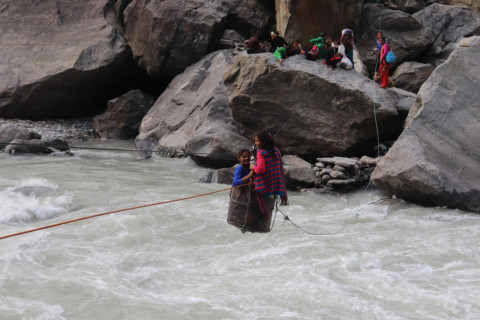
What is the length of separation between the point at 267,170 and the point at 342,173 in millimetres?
4704

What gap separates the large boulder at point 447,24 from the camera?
17094 millimetres

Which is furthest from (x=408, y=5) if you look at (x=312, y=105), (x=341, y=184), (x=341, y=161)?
(x=341, y=184)

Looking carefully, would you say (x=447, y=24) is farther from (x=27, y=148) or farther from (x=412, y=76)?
(x=27, y=148)

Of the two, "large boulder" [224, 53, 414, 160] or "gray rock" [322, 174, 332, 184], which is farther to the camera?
"large boulder" [224, 53, 414, 160]

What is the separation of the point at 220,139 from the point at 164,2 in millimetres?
6983

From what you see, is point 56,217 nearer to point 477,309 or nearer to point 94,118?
point 477,309

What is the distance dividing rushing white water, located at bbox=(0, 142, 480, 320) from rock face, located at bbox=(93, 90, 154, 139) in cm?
713

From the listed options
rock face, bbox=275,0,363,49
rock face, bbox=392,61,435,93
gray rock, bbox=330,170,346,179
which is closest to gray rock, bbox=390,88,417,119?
gray rock, bbox=330,170,346,179

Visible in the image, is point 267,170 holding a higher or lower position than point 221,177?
higher

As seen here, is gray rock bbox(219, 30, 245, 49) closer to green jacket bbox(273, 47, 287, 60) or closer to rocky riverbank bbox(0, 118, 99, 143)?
rocky riverbank bbox(0, 118, 99, 143)

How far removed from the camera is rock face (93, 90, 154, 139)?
668 inches

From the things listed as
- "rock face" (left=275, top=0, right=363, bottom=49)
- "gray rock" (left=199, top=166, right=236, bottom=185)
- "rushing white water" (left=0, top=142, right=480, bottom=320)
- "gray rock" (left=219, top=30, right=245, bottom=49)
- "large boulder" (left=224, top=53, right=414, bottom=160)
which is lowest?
"rushing white water" (left=0, top=142, right=480, bottom=320)

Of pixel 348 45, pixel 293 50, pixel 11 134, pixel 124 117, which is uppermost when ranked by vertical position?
pixel 348 45

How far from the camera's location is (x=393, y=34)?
1662cm
